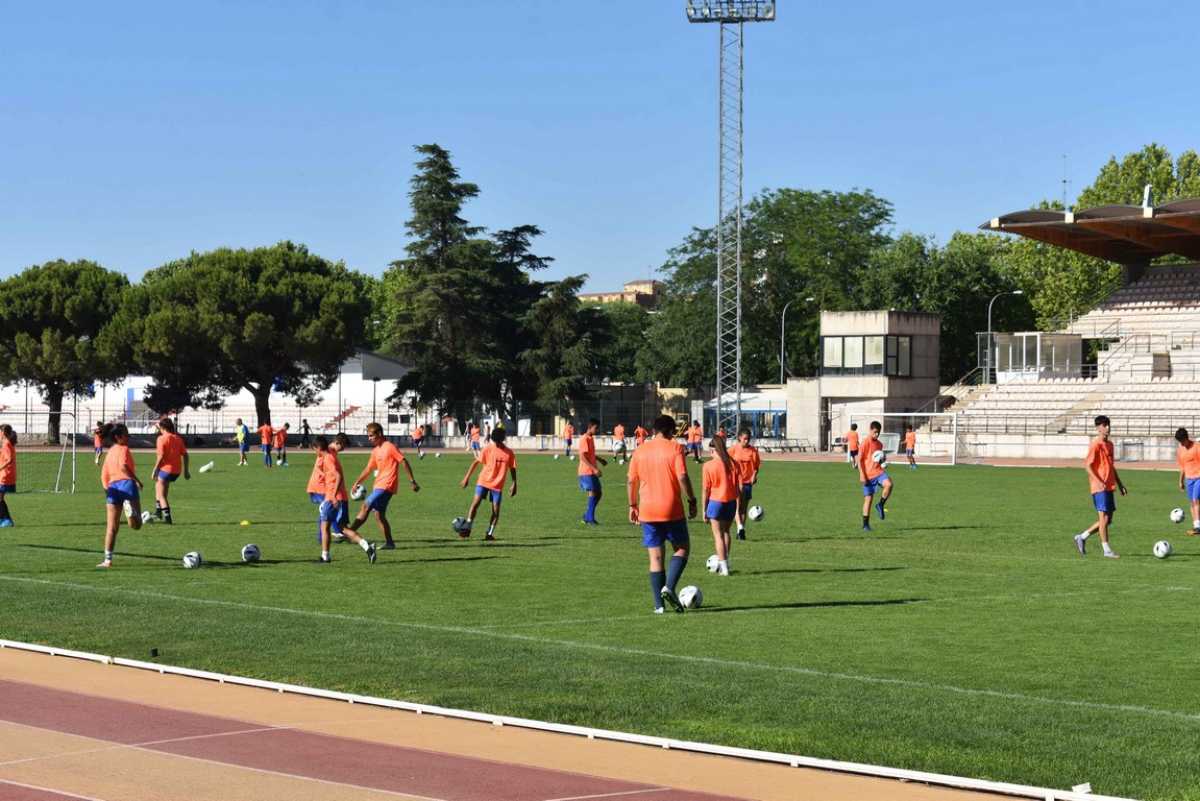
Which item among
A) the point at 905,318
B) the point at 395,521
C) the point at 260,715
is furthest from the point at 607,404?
the point at 260,715

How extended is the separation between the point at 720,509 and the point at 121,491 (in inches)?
303

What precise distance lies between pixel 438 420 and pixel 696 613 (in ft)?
277

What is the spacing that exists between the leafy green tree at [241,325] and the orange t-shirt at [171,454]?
62.3 meters

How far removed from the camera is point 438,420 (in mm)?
100562

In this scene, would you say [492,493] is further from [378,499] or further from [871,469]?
[871,469]

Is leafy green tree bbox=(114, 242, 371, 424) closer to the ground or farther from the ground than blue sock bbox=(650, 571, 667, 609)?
farther from the ground

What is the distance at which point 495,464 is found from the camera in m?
26.1

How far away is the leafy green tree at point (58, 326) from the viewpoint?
92.8 m

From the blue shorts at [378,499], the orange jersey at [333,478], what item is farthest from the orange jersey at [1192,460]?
the orange jersey at [333,478]

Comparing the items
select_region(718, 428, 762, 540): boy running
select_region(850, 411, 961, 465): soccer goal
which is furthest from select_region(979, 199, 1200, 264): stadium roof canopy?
select_region(718, 428, 762, 540): boy running

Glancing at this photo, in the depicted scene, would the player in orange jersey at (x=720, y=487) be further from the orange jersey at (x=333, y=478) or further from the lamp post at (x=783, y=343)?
the lamp post at (x=783, y=343)

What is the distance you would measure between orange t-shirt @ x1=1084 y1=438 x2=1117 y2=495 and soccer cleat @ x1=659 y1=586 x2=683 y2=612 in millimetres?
9188

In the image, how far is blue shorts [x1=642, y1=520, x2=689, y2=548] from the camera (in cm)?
1636

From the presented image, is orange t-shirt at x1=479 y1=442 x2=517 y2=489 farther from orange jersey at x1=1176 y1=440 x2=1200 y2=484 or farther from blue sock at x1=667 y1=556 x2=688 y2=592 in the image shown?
orange jersey at x1=1176 y1=440 x2=1200 y2=484
